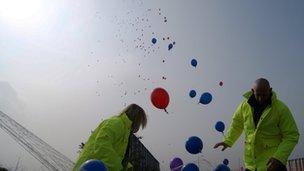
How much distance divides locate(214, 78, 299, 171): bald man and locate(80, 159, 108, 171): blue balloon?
2145mm

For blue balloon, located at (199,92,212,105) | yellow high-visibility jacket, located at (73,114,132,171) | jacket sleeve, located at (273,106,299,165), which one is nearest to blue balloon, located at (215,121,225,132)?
blue balloon, located at (199,92,212,105)

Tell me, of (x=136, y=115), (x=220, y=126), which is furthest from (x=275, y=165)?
(x=220, y=126)

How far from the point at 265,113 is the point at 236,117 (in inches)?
26.8

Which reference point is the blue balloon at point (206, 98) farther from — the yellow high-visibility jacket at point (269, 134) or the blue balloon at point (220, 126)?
the yellow high-visibility jacket at point (269, 134)

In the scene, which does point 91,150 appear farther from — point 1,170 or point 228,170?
point 1,170

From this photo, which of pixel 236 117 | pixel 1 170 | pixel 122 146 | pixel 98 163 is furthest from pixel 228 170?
pixel 1 170

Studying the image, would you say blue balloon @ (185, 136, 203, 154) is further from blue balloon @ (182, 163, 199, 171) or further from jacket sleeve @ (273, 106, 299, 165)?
jacket sleeve @ (273, 106, 299, 165)

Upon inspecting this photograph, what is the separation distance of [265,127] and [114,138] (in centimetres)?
200

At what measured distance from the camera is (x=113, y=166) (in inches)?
222

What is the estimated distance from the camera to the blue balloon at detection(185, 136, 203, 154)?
9.03 metres

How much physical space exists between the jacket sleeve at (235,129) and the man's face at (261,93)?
609mm

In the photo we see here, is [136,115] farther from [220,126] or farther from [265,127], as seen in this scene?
[220,126]

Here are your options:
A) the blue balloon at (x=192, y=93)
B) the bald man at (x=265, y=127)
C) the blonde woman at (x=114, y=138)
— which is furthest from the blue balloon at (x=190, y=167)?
the blue balloon at (x=192, y=93)

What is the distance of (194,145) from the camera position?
903 cm
